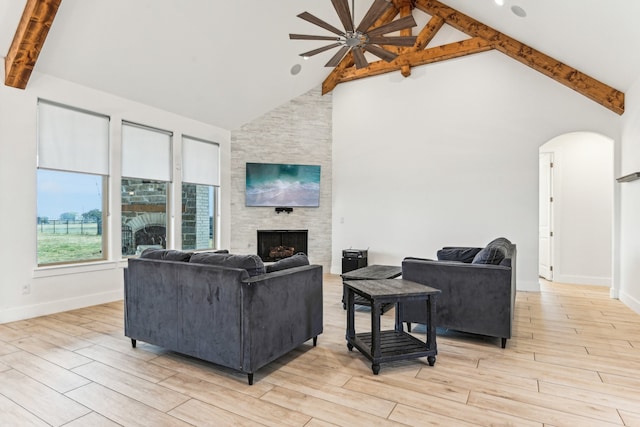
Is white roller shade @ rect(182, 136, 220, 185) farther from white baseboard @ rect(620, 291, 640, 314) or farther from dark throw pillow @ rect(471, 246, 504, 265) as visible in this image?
white baseboard @ rect(620, 291, 640, 314)

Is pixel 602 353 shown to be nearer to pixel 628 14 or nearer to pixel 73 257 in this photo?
pixel 628 14

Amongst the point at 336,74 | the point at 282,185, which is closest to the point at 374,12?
the point at 336,74

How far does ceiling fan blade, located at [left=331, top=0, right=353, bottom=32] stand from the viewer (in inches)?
139

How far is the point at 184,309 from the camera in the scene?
287cm

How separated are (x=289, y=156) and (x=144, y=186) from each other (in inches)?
115

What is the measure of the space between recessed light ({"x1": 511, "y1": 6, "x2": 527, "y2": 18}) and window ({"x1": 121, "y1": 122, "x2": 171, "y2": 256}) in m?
5.46

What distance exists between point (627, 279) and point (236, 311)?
541 cm

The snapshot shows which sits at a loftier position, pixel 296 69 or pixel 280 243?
pixel 296 69

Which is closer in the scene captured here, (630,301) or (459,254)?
(459,254)

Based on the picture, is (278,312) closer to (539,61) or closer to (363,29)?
(363,29)

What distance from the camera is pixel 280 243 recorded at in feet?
24.5

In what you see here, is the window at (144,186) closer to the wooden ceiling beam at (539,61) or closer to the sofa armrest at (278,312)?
the sofa armrest at (278,312)

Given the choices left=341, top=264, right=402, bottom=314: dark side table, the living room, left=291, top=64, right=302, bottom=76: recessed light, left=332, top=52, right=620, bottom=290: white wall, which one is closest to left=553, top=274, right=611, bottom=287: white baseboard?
the living room

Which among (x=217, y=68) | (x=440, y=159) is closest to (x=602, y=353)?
(x=440, y=159)
